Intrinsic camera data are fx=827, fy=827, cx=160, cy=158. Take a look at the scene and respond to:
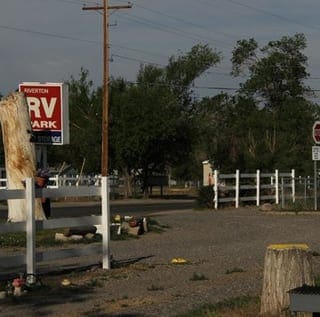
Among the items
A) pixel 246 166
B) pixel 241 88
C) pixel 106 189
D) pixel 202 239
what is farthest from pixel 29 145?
pixel 241 88

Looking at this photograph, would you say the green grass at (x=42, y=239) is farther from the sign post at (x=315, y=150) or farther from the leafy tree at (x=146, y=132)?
the leafy tree at (x=146, y=132)

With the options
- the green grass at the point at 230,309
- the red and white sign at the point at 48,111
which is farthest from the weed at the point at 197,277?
the red and white sign at the point at 48,111

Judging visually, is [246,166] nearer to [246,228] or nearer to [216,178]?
[216,178]

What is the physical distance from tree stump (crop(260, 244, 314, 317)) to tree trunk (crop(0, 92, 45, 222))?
40.3 ft

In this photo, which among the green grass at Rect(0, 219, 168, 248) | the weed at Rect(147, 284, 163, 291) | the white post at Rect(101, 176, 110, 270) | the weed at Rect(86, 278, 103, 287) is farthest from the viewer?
→ the green grass at Rect(0, 219, 168, 248)

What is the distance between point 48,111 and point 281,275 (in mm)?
14943

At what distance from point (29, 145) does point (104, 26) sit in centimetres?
2523

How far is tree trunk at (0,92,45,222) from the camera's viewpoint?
19734mm

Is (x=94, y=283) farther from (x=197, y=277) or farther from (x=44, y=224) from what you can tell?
(x=197, y=277)

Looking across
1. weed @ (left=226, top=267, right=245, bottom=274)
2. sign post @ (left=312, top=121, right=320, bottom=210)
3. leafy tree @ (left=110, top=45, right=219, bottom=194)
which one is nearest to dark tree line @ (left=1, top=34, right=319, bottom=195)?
leafy tree @ (left=110, top=45, right=219, bottom=194)

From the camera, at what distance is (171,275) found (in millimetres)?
12328

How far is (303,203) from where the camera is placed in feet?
100

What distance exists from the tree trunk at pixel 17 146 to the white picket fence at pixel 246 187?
41.2 ft

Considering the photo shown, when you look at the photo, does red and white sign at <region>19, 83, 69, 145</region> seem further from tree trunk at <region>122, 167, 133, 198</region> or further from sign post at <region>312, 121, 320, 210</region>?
tree trunk at <region>122, 167, 133, 198</region>
